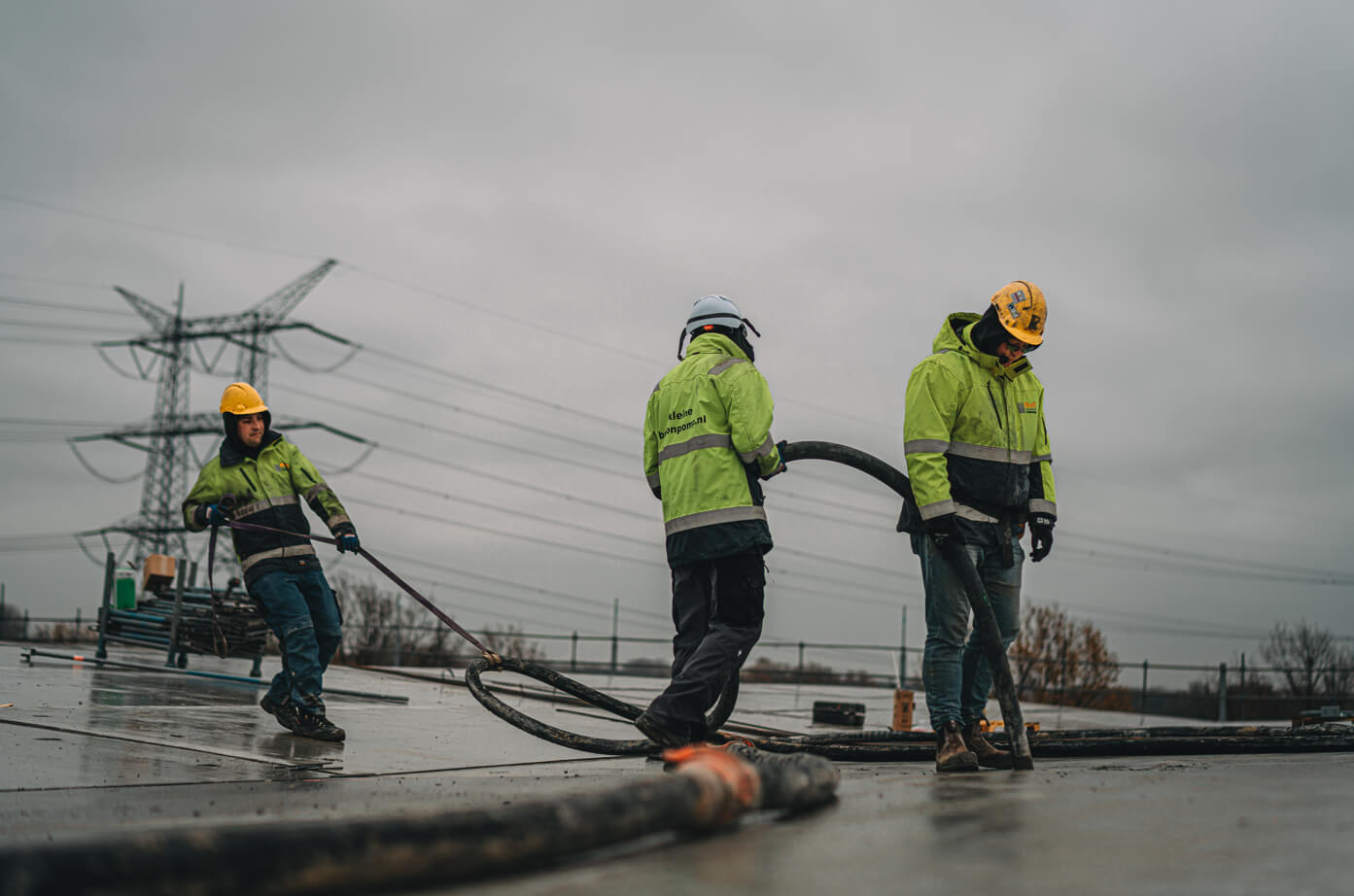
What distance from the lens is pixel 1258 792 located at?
12.1 feet

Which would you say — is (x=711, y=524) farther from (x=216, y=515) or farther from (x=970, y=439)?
(x=216, y=515)

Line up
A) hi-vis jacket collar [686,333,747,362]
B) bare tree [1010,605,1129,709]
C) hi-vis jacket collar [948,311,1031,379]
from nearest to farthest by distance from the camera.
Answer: hi-vis jacket collar [686,333,747,362]
hi-vis jacket collar [948,311,1031,379]
bare tree [1010,605,1129,709]

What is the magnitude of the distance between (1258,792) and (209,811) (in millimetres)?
3177

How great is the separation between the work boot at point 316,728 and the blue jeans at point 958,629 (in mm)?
2983

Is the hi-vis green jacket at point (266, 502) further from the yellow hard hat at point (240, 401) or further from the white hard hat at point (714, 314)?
the white hard hat at point (714, 314)

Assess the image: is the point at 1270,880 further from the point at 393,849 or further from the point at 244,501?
the point at 244,501

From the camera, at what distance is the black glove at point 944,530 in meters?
5.13

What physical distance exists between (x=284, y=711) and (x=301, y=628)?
0.47 m

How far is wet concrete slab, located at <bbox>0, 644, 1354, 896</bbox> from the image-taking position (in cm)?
236

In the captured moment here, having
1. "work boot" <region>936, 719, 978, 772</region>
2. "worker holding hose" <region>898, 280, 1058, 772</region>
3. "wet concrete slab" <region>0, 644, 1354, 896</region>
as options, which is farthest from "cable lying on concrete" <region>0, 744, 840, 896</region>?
"worker holding hose" <region>898, 280, 1058, 772</region>

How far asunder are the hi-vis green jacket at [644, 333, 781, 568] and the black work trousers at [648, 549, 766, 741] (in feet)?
0.34

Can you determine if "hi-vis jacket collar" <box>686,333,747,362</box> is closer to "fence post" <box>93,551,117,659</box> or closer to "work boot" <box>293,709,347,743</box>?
"work boot" <box>293,709,347,743</box>

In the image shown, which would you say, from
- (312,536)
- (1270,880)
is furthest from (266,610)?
(1270,880)

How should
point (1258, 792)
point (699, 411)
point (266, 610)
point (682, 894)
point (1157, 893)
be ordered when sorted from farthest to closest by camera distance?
point (266, 610) < point (699, 411) < point (1258, 792) < point (1157, 893) < point (682, 894)
